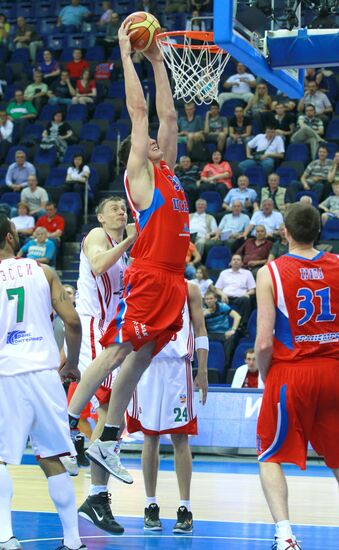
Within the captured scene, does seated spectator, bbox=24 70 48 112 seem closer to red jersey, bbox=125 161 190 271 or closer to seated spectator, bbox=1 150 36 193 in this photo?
seated spectator, bbox=1 150 36 193

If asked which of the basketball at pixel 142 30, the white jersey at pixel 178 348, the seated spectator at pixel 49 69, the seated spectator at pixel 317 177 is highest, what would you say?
the seated spectator at pixel 49 69

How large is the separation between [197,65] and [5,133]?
42.6 feet

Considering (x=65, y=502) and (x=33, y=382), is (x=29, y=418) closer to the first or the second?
(x=33, y=382)

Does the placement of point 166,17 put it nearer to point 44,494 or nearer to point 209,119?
point 209,119

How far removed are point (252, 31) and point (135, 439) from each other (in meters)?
6.16

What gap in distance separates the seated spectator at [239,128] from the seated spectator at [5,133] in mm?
4972

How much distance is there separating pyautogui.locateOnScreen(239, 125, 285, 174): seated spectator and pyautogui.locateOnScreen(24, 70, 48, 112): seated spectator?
579 centimetres

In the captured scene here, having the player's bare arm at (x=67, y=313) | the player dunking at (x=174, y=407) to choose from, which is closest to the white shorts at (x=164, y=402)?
the player dunking at (x=174, y=407)

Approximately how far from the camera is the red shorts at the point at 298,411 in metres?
6.24

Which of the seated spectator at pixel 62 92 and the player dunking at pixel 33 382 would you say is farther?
the seated spectator at pixel 62 92

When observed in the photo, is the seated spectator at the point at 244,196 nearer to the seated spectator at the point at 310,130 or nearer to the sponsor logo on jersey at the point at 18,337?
the seated spectator at the point at 310,130

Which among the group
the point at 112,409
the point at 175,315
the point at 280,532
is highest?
the point at 175,315

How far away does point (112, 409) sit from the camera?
23.5 feet

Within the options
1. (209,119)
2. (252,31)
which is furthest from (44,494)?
(209,119)
